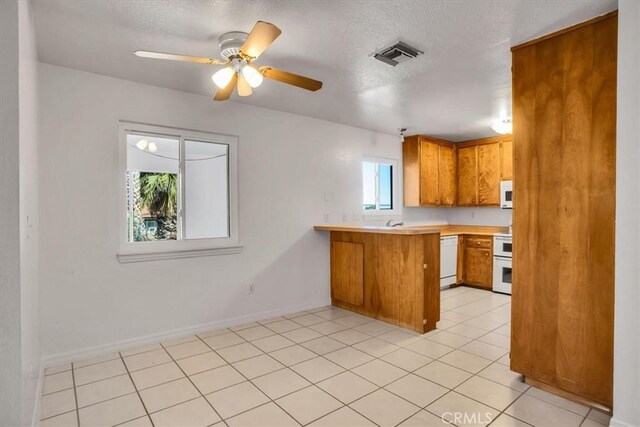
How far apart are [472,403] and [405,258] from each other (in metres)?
1.61

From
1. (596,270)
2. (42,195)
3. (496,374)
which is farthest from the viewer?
(42,195)

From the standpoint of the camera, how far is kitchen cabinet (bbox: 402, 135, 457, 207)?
5.49m

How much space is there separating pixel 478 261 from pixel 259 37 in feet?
15.9

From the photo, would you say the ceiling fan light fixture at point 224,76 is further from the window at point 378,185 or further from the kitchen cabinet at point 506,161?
the kitchen cabinet at point 506,161

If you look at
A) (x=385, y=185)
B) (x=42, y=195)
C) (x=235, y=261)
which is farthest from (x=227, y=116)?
(x=385, y=185)

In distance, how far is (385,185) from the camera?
18.5 feet

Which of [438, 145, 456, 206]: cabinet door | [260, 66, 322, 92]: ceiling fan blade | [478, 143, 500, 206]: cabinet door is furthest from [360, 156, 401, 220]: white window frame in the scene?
[260, 66, 322, 92]: ceiling fan blade

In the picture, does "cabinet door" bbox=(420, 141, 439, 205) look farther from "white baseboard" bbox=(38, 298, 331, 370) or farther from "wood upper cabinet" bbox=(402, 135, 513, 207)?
"white baseboard" bbox=(38, 298, 331, 370)

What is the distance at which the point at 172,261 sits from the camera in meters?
3.40

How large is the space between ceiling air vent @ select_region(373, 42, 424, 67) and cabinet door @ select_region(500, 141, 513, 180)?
3.45 metres

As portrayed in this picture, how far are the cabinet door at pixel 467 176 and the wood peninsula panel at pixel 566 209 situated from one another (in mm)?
3510

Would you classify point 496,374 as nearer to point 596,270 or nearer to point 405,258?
point 596,270

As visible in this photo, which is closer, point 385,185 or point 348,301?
point 348,301

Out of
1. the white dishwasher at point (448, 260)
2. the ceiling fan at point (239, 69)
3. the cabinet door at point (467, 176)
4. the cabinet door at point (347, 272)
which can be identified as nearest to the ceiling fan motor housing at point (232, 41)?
the ceiling fan at point (239, 69)
